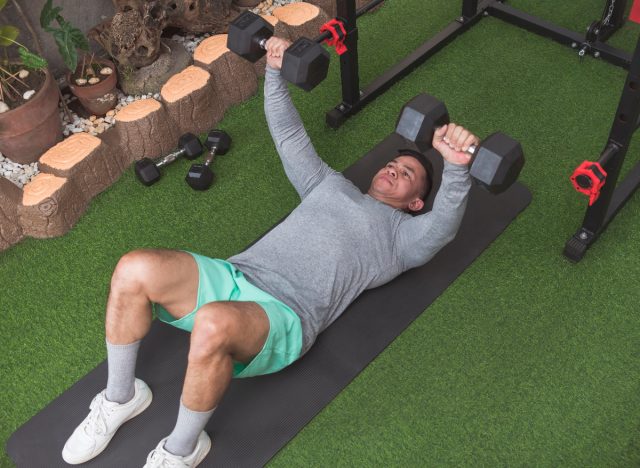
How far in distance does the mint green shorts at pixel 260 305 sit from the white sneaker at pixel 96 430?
1.01 feet

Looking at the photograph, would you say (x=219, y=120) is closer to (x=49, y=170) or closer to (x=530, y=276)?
(x=49, y=170)

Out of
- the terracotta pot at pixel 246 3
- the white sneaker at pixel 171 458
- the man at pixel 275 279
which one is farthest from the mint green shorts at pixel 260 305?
the terracotta pot at pixel 246 3

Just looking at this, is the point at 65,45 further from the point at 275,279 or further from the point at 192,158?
the point at 275,279

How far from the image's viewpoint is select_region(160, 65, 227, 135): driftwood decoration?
289cm

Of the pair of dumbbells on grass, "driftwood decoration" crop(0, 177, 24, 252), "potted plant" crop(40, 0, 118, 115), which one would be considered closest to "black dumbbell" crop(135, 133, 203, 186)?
the pair of dumbbells on grass

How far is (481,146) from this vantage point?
5.96 feet

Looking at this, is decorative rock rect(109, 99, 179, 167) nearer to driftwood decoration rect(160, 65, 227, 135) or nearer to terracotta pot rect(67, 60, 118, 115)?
driftwood decoration rect(160, 65, 227, 135)

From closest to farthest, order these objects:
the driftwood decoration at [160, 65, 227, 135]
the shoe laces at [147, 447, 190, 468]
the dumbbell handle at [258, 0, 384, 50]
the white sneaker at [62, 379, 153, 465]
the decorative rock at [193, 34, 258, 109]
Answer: the shoe laces at [147, 447, 190, 468] < the white sneaker at [62, 379, 153, 465] < the dumbbell handle at [258, 0, 384, 50] < the driftwood decoration at [160, 65, 227, 135] < the decorative rock at [193, 34, 258, 109]

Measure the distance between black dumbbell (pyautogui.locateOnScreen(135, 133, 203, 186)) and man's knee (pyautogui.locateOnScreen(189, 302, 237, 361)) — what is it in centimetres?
118

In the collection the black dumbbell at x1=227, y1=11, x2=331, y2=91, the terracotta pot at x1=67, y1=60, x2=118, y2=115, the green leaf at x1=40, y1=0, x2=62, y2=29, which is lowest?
the terracotta pot at x1=67, y1=60, x2=118, y2=115

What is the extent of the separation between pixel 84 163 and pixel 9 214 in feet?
1.15

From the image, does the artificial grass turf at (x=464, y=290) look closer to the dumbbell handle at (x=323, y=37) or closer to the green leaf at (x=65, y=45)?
the dumbbell handle at (x=323, y=37)

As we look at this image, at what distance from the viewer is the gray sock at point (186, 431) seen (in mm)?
1836

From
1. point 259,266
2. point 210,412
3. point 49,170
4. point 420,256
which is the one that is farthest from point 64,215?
point 420,256
